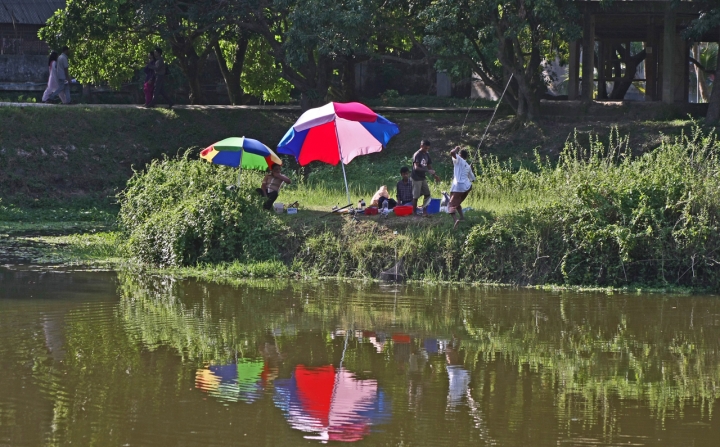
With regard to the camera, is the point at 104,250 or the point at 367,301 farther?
the point at 104,250

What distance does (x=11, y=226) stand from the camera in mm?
20609

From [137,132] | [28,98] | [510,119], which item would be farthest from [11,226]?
[510,119]

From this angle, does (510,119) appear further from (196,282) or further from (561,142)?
(196,282)

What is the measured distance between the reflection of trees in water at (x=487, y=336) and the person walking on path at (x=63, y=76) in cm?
1238

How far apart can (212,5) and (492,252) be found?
12.9 meters

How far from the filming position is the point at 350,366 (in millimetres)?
10438

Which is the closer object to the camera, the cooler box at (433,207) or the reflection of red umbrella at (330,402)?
the reflection of red umbrella at (330,402)

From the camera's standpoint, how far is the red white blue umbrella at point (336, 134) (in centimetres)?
1680

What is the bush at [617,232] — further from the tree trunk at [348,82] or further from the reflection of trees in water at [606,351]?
the tree trunk at [348,82]

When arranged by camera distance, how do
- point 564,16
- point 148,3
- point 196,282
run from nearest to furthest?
point 196,282, point 564,16, point 148,3

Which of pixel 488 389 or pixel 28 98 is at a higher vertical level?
pixel 28 98

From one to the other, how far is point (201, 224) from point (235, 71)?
1359 centimetres

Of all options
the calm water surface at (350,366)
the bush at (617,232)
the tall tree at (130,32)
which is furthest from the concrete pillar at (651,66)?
the calm water surface at (350,366)

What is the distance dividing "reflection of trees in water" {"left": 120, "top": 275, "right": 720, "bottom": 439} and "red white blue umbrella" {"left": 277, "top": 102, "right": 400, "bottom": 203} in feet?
9.22
